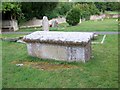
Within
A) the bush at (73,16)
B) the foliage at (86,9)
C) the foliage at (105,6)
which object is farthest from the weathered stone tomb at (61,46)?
the foliage at (105,6)

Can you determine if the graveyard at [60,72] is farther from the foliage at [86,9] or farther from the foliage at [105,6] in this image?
the foliage at [105,6]

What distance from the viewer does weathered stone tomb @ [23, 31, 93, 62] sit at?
9.25 m

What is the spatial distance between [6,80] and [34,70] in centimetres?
122

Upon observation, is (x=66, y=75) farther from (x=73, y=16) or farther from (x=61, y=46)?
(x=73, y=16)

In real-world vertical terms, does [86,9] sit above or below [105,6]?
below

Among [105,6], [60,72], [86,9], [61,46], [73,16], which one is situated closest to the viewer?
[60,72]

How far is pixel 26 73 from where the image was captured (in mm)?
8234

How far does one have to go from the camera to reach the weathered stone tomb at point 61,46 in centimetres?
925

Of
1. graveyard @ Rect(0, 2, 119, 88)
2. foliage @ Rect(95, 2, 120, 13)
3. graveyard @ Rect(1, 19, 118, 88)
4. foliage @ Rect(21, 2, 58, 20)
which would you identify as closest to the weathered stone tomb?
graveyard @ Rect(0, 2, 119, 88)

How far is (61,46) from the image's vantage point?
31.1ft

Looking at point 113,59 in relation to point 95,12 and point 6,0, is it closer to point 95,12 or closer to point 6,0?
point 6,0

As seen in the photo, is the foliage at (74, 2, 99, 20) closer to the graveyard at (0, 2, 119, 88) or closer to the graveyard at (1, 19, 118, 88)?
the graveyard at (0, 2, 119, 88)

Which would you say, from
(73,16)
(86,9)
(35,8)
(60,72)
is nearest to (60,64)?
(60,72)

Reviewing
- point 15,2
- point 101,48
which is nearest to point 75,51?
point 101,48
